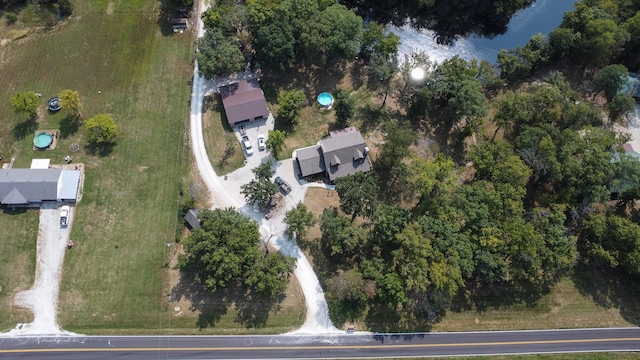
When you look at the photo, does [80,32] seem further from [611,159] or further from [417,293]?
[611,159]

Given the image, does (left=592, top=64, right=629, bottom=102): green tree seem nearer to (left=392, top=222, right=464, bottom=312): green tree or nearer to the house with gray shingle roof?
(left=392, top=222, right=464, bottom=312): green tree

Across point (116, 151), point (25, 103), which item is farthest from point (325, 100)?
point (25, 103)

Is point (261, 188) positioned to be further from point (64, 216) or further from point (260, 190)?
point (64, 216)

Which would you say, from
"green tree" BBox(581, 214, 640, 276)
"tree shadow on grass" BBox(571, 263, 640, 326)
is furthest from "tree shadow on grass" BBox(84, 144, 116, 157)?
"tree shadow on grass" BBox(571, 263, 640, 326)

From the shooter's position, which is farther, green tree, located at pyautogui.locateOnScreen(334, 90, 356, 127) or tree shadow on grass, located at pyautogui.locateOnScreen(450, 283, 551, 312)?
green tree, located at pyautogui.locateOnScreen(334, 90, 356, 127)

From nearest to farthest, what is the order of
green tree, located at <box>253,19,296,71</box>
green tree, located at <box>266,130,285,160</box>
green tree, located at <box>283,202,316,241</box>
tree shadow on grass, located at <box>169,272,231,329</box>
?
tree shadow on grass, located at <box>169,272,231,329</box> < green tree, located at <box>283,202,316,241</box> < green tree, located at <box>266,130,285,160</box> < green tree, located at <box>253,19,296,71</box>

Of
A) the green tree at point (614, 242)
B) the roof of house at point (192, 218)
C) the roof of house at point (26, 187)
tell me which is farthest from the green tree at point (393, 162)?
the roof of house at point (26, 187)

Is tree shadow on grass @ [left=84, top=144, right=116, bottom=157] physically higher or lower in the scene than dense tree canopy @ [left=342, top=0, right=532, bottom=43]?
lower
